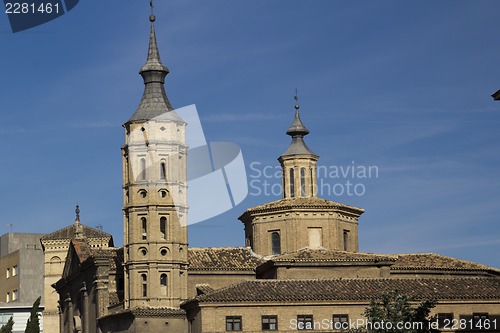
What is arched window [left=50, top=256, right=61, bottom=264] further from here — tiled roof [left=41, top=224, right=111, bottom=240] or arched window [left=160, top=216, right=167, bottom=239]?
arched window [left=160, top=216, right=167, bottom=239]

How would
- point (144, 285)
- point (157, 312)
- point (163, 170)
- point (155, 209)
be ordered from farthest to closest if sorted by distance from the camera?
1. point (163, 170)
2. point (155, 209)
3. point (144, 285)
4. point (157, 312)

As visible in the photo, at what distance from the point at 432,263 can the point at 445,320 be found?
821 cm

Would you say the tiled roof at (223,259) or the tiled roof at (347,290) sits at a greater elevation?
the tiled roof at (223,259)

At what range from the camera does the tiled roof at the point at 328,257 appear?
71.5 meters

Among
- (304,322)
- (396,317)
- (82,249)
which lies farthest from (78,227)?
(396,317)

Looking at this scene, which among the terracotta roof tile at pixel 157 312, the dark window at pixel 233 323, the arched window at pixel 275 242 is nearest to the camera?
the dark window at pixel 233 323

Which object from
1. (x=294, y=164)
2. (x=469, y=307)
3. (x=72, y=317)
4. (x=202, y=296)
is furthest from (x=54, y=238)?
(x=469, y=307)

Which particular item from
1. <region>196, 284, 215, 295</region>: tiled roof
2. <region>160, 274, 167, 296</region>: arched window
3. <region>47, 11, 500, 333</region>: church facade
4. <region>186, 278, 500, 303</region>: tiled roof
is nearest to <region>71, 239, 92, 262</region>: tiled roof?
<region>47, 11, 500, 333</region>: church facade

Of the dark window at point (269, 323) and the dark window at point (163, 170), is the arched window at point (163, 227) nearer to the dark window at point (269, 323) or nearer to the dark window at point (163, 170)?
the dark window at point (163, 170)

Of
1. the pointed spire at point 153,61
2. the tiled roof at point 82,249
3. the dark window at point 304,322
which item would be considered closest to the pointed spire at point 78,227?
the tiled roof at point 82,249

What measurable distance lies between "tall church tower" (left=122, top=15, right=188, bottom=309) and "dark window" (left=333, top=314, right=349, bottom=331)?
9300 mm

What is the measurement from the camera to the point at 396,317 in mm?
54500

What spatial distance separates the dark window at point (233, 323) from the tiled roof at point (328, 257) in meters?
6.16

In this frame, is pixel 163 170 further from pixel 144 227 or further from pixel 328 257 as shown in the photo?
pixel 328 257
